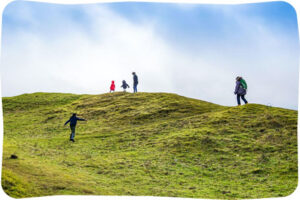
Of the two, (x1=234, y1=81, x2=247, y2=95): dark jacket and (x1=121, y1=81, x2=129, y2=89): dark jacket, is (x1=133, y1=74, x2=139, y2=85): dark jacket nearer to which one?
(x1=121, y1=81, x2=129, y2=89): dark jacket

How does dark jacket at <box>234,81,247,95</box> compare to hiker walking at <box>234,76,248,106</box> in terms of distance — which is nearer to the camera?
hiker walking at <box>234,76,248,106</box>

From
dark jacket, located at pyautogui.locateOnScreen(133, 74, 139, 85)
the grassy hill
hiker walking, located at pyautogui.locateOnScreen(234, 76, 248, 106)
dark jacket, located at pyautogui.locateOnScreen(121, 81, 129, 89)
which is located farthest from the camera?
dark jacket, located at pyautogui.locateOnScreen(121, 81, 129, 89)

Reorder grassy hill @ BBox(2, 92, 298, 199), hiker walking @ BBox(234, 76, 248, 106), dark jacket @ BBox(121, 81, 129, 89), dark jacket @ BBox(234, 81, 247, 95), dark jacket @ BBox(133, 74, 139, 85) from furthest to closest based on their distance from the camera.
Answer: dark jacket @ BBox(121, 81, 129, 89) → dark jacket @ BBox(133, 74, 139, 85) → dark jacket @ BBox(234, 81, 247, 95) → hiker walking @ BBox(234, 76, 248, 106) → grassy hill @ BBox(2, 92, 298, 199)

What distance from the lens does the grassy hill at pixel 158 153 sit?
17.0 meters

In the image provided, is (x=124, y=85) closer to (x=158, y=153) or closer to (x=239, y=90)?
(x=239, y=90)

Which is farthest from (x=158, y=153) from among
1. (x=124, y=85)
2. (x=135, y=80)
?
(x=124, y=85)

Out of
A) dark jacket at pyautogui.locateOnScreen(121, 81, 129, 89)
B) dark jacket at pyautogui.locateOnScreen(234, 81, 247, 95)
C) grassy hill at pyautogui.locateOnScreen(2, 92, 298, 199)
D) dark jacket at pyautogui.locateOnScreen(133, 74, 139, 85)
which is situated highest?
dark jacket at pyautogui.locateOnScreen(133, 74, 139, 85)

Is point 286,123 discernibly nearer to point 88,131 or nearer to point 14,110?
point 88,131

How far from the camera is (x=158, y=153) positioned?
24.4 m

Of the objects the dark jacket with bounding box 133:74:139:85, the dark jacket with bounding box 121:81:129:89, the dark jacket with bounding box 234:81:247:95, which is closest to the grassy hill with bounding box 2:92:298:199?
the dark jacket with bounding box 234:81:247:95

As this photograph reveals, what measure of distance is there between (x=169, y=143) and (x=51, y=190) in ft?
41.0

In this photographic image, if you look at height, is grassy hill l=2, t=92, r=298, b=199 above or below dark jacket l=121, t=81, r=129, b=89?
below

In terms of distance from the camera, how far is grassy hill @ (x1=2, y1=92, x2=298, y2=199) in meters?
17.0

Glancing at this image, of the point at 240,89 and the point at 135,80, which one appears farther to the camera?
the point at 135,80
